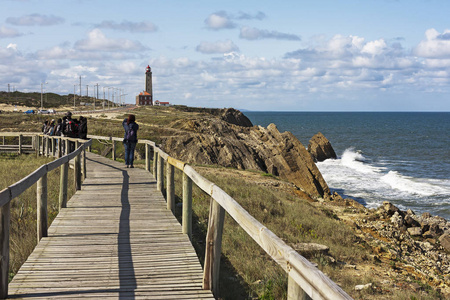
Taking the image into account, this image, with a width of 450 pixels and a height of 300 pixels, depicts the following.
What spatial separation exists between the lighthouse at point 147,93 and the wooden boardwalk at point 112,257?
129918 millimetres

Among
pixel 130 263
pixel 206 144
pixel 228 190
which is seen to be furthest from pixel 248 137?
pixel 130 263

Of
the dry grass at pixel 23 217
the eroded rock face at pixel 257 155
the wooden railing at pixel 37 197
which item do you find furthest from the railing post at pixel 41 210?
the eroded rock face at pixel 257 155

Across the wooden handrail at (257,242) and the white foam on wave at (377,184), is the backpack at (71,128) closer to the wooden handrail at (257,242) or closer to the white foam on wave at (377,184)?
the wooden handrail at (257,242)

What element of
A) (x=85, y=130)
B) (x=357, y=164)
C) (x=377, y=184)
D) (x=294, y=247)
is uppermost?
(x=85, y=130)

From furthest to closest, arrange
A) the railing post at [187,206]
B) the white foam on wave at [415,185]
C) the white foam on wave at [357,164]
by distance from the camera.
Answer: the white foam on wave at [357,164] < the white foam on wave at [415,185] < the railing post at [187,206]

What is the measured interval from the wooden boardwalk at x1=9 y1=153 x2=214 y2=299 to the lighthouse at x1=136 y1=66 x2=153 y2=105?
130 meters

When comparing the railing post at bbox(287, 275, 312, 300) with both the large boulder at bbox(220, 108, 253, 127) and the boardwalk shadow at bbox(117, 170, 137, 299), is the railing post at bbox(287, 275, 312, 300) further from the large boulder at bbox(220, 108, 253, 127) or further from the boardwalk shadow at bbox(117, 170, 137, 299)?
the large boulder at bbox(220, 108, 253, 127)

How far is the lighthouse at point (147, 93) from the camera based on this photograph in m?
137

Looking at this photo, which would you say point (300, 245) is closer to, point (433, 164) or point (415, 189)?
point (415, 189)

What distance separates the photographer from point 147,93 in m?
140

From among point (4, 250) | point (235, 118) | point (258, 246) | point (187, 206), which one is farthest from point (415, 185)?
point (235, 118)

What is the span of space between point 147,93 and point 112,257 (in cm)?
13753

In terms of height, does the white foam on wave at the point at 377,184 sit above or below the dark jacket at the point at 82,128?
below

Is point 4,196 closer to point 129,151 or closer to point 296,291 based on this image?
point 296,291
